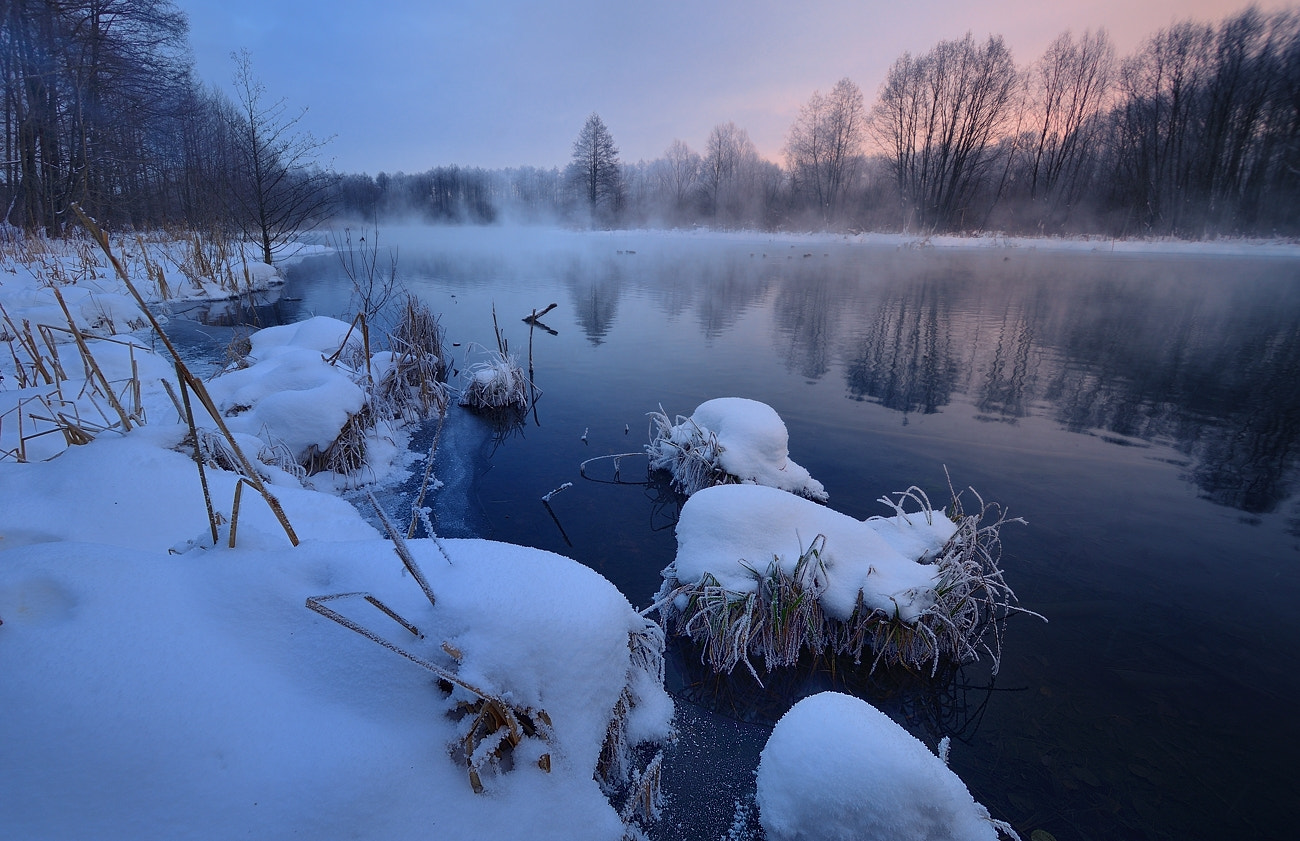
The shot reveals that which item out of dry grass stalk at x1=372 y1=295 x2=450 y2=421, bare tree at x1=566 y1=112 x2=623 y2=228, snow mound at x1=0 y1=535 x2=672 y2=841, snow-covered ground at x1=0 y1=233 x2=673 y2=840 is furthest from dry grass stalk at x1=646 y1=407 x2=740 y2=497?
bare tree at x1=566 y1=112 x2=623 y2=228

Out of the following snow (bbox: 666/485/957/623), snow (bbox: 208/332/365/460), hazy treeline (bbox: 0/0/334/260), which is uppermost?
hazy treeline (bbox: 0/0/334/260)

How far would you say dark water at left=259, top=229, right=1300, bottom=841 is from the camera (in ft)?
11.0

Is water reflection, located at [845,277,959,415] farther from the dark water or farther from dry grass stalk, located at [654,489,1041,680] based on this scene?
dry grass stalk, located at [654,489,1041,680]

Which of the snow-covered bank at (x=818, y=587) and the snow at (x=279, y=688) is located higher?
the snow at (x=279, y=688)

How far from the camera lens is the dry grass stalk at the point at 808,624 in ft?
13.2

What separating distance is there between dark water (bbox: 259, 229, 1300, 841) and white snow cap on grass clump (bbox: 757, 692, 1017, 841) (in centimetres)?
62

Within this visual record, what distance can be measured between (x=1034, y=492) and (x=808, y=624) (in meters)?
4.39

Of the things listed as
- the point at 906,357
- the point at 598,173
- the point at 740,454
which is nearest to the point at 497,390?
the point at 740,454

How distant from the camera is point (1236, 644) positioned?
4387 mm

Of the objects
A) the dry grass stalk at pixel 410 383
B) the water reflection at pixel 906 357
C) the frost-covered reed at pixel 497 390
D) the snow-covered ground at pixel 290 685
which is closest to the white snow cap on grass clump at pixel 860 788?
the snow-covered ground at pixel 290 685

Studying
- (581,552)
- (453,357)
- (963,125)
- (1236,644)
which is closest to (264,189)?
(453,357)

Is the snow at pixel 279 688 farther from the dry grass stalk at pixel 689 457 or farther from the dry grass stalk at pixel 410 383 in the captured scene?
the dry grass stalk at pixel 410 383

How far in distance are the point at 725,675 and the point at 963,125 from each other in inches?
2129

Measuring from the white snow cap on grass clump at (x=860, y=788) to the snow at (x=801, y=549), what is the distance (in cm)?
165
